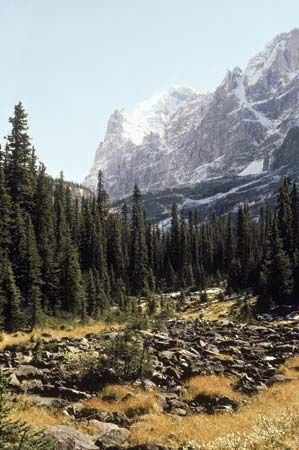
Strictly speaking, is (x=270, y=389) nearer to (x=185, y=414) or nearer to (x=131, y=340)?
(x=185, y=414)

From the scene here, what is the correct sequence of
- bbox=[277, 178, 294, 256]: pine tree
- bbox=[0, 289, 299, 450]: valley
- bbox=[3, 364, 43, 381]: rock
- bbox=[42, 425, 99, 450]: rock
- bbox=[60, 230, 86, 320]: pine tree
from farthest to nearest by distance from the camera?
1. bbox=[277, 178, 294, 256]: pine tree
2. bbox=[60, 230, 86, 320]: pine tree
3. bbox=[3, 364, 43, 381]: rock
4. bbox=[0, 289, 299, 450]: valley
5. bbox=[42, 425, 99, 450]: rock

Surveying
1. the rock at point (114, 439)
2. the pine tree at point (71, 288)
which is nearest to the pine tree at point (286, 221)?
the pine tree at point (71, 288)

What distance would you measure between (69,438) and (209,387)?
25.4 feet

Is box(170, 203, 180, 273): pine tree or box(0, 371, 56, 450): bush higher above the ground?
box(170, 203, 180, 273): pine tree

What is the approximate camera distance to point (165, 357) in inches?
824

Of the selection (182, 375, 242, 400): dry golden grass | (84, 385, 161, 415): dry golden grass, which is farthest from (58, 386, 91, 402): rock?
(182, 375, 242, 400): dry golden grass

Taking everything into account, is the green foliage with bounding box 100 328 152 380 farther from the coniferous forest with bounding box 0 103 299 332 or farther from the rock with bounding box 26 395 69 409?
the coniferous forest with bounding box 0 103 299 332

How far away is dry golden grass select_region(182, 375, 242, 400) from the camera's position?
1670 cm

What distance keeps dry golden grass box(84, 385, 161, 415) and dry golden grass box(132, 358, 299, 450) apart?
1009 millimetres

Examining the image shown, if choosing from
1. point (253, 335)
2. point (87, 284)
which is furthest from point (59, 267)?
point (253, 335)

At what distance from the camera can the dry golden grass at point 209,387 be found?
1670cm

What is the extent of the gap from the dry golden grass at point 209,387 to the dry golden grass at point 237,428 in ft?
4.73

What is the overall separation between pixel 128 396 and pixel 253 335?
1729cm

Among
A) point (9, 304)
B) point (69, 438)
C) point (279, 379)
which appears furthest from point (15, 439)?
point (9, 304)
